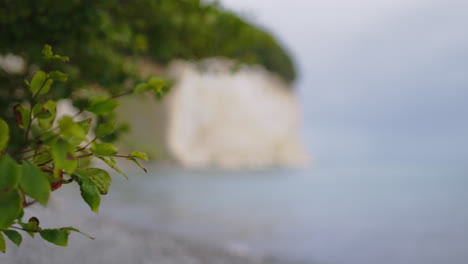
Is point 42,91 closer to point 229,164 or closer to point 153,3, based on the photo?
point 153,3

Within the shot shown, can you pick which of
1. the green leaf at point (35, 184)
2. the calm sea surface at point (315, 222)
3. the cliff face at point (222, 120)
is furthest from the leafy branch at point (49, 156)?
the cliff face at point (222, 120)

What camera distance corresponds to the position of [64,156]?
3.03 feet

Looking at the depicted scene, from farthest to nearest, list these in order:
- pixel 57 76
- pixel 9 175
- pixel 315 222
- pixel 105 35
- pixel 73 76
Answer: pixel 315 222 → pixel 105 35 → pixel 73 76 → pixel 57 76 → pixel 9 175

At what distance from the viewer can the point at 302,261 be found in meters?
4.98

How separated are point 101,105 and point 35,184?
34 centimetres

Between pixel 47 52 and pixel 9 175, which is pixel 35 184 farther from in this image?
pixel 47 52

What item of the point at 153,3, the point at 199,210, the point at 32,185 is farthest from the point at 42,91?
the point at 199,210

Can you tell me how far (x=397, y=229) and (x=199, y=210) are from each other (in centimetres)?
380

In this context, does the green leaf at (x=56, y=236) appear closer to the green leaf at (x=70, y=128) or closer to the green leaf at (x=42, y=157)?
the green leaf at (x=42, y=157)

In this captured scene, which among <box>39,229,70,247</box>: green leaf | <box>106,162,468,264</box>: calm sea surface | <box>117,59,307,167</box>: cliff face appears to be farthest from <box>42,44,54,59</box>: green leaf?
<box>117,59,307,167</box>: cliff face

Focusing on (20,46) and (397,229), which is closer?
(20,46)

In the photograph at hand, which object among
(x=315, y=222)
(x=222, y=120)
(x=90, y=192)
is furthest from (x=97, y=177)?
(x=222, y=120)

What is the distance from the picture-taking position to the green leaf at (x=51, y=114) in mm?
1067

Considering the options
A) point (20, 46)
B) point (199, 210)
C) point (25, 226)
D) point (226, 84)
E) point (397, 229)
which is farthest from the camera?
point (226, 84)
